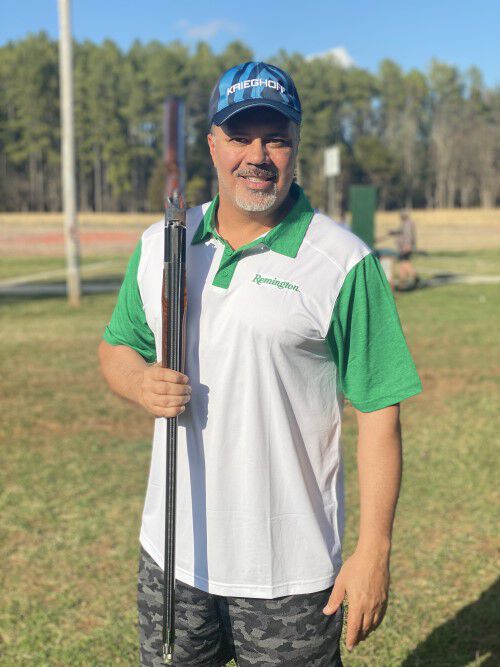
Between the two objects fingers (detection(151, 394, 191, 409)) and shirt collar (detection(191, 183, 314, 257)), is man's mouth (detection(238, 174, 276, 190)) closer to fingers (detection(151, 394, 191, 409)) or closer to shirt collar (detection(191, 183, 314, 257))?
shirt collar (detection(191, 183, 314, 257))

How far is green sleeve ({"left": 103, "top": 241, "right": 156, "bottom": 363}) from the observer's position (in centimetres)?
221

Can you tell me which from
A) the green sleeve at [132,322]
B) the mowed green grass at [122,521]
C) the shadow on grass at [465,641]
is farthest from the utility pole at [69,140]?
the green sleeve at [132,322]

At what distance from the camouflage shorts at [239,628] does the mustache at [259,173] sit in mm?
1027

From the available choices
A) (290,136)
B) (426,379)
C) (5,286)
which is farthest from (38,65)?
(290,136)

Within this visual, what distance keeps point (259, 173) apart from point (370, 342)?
0.49 metres

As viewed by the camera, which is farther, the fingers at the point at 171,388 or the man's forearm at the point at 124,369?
the man's forearm at the point at 124,369

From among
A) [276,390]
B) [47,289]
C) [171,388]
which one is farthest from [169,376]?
[47,289]

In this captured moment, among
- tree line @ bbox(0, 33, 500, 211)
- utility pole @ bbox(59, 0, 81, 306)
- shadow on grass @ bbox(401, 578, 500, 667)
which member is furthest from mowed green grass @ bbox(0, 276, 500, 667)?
tree line @ bbox(0, 33, 500, 211)

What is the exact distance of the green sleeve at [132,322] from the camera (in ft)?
7.25

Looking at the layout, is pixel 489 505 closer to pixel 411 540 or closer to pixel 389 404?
pixel 411 540

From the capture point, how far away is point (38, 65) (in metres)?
89.5

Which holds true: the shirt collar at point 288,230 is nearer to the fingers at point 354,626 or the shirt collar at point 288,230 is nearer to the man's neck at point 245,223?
the man's neck at point 245,223

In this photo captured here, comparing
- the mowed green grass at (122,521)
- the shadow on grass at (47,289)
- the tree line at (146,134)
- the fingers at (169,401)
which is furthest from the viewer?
the tree line at (146,134)

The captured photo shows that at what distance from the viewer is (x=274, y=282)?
1.93 meters
